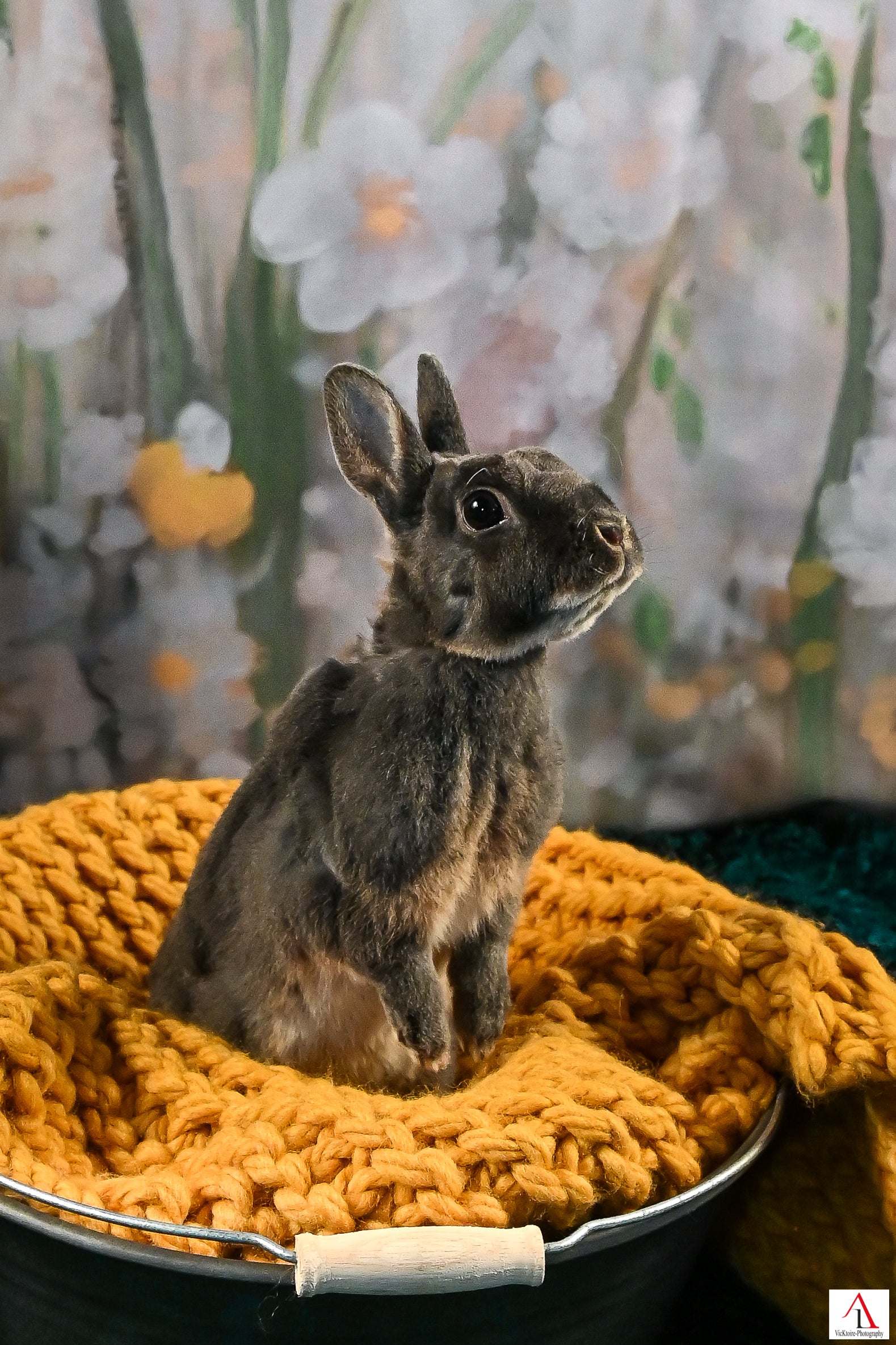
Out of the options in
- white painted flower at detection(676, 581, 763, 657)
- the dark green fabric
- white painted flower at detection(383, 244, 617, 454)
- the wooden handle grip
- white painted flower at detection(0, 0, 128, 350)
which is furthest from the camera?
white painted flower at detection(676, 581, 763, 657)

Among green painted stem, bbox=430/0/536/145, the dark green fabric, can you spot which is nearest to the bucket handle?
the dark green fabric

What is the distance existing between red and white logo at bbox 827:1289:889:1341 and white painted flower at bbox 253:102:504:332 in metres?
0.93

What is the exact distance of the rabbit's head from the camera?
0.74 meters

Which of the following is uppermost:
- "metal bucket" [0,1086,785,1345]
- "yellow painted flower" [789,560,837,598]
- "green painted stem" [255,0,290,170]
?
"green painted stem" [255,0,290,170]

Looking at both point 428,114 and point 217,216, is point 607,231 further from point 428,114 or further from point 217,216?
point 217,216

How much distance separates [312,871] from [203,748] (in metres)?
0.63

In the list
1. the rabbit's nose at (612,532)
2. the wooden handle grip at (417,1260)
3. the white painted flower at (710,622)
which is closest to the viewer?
the wooden handle grip at (417,1260)

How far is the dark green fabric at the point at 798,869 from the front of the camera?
99 cm

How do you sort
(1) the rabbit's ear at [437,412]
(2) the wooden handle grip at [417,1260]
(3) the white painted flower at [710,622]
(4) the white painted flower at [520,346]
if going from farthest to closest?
(3) the white painted flower at [710,622] < (4) the white painted flower at [520,346] < (1) the rabbit's ear at [437,412] < (2) the wooden handle grip at [417,1260]

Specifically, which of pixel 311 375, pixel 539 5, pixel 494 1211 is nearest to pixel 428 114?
pixel 539 5

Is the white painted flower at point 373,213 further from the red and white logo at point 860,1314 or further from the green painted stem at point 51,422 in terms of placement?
the red and white logo at point 860,1314

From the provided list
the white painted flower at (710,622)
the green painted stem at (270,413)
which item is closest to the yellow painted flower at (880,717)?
the white painted flower at (710,622)

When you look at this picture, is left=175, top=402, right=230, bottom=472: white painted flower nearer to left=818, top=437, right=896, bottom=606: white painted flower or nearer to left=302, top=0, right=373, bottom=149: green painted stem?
left=302, top=0, right=373, bottom=149: green painted stem

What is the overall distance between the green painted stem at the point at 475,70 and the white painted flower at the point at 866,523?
54 cm
